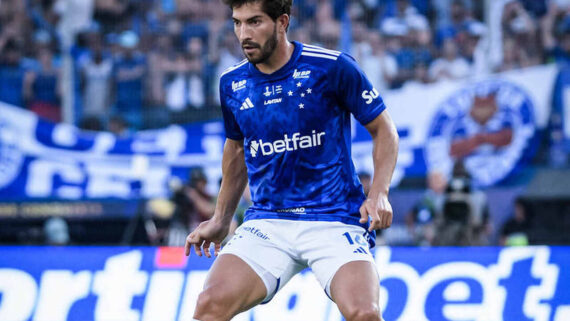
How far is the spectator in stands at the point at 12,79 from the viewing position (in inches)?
438

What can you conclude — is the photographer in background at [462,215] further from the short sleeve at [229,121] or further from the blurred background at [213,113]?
the short sleeve at [229,121]

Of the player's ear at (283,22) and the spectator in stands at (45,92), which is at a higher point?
the player's ear at (283,22)

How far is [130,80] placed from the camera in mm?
11156

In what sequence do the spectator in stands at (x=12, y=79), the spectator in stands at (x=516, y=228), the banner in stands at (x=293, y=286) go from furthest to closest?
the spectator in stands at (x=12, y=79) < the spectator in stands at (x=516, y=228) < the banner in stands at (x=293, y=286)

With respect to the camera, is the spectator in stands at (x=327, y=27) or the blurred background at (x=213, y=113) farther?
the spectator in stands at (x=327, y=27)

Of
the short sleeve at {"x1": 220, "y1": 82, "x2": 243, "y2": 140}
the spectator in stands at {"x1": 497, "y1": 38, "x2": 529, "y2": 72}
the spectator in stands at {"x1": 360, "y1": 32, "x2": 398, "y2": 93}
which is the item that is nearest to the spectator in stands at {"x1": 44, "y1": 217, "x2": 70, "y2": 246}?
the spectator in stands at {"x1": 360, "y1": 32, "x2": 398, "y2": 93}

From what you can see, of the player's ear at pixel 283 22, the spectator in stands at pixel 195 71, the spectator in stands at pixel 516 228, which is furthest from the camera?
the spectator in stands at pixel 195 71

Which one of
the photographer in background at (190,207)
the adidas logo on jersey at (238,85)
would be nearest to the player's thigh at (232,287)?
the adidas logo on jersey at (238,85)

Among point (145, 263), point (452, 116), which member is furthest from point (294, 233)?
point (452, 116)

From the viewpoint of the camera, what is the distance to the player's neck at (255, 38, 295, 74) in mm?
4031

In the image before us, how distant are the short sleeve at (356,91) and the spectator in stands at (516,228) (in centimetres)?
569

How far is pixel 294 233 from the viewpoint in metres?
4.01

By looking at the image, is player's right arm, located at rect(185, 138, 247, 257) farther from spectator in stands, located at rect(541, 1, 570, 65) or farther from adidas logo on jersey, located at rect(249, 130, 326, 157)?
spectator in stands, located at rect(541, 1, 570, 65)

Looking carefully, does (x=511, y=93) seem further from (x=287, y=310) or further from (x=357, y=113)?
(x=357, y=113)
